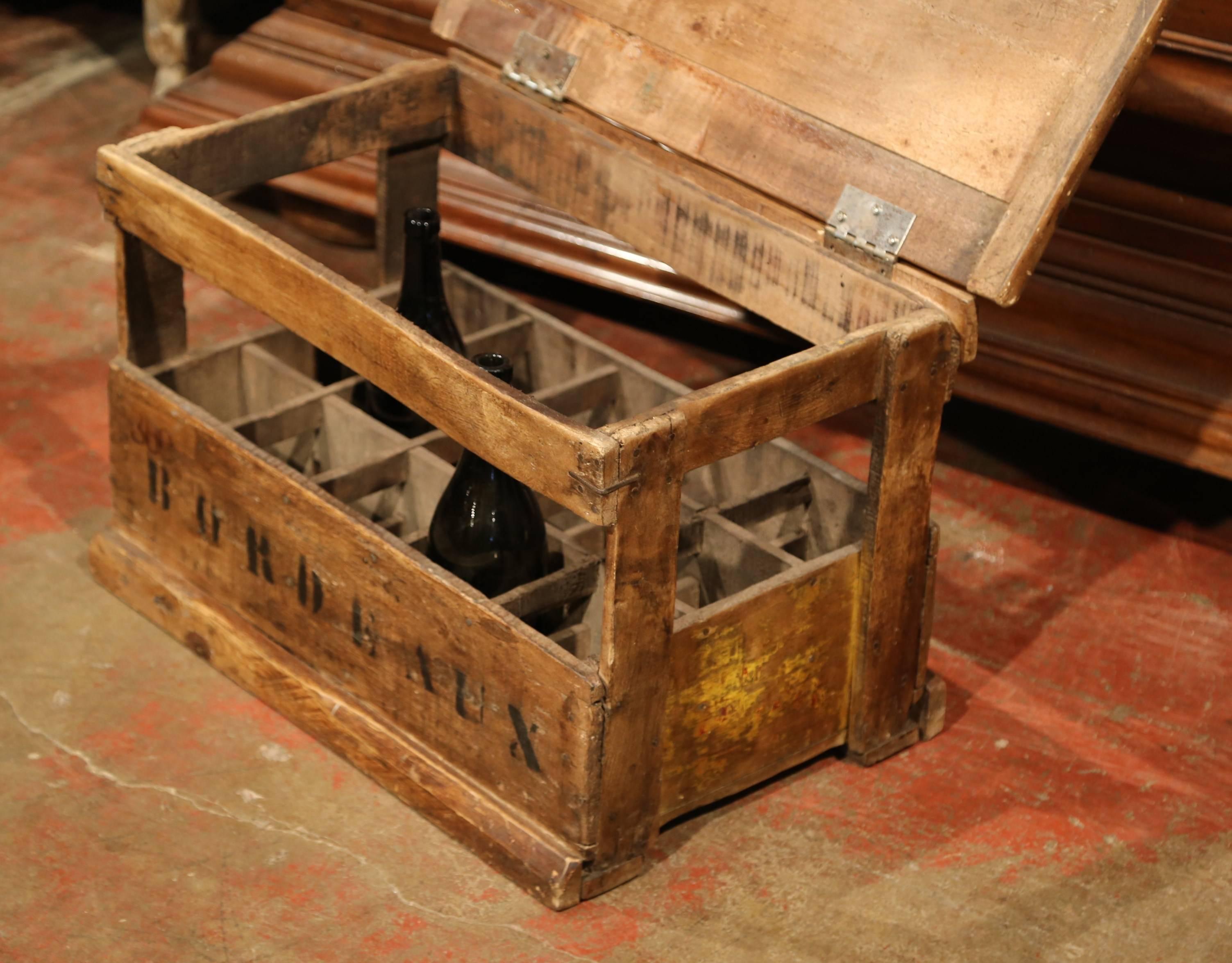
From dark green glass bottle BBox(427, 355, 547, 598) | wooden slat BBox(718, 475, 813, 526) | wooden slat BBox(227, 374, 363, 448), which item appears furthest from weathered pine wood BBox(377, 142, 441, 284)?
wooden slat BBox(718, 475, 813, 526)

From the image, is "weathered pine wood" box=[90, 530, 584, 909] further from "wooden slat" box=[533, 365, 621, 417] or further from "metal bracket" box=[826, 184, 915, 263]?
"metal bracket" box=[826, 184, 915, 263]

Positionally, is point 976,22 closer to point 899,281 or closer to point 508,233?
point 899,281

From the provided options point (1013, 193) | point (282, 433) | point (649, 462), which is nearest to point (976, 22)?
point (1013, 193)

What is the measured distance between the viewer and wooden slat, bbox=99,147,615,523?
189 centimetres

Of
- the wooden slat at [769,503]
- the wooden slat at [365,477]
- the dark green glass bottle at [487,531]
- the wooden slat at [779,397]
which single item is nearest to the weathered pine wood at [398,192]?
the wooden slat at [365,477]

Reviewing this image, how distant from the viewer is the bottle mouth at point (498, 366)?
7.01ft

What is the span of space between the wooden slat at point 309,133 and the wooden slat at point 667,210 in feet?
0.20

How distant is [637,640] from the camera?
196cm

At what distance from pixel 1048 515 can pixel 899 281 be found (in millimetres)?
865

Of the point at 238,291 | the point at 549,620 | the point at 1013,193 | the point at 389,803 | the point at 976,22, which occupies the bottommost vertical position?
the point at 389,803

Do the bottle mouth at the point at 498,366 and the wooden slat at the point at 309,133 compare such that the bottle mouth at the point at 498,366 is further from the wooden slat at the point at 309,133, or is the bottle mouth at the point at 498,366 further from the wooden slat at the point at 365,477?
the wooden slat at the point at 309,133

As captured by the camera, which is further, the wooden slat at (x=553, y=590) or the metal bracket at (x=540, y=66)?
the metal bracket at (x=540, y=66)

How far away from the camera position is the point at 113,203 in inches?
96.0

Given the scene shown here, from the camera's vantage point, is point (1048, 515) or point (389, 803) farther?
point (1048, 515)
